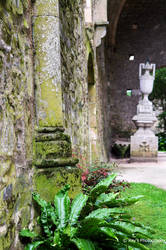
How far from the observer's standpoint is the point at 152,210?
11.1 feet

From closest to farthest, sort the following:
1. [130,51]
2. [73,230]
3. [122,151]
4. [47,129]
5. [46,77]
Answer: [73,230]
[47,129]
[46,77]
[122,151]
[130,51]

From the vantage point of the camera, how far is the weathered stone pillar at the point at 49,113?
214cm

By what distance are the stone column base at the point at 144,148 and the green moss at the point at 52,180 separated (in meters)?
5.97

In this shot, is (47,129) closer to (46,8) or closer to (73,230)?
(73,230)

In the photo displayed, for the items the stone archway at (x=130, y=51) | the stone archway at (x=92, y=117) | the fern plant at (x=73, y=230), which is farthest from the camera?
the stone archway at (x=130, y=51)

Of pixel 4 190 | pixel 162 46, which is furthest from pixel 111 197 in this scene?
pixel 162 46

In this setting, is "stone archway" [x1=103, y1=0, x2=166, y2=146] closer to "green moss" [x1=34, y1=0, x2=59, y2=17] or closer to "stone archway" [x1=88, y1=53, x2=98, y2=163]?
"stone archway" [x1=88, y1=53, x2=98, y2=163]

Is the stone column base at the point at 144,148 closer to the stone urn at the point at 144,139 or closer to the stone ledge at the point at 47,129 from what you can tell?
the stone urn at the point at 144,139

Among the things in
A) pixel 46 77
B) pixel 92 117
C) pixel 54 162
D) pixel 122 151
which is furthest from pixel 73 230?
pixel 122 151

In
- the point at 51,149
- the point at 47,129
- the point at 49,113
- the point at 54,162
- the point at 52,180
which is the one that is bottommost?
the point at 52,180

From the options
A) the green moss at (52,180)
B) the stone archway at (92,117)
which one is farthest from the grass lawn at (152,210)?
the stone archway at (92,117)

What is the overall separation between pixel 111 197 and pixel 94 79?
4346 millimetres

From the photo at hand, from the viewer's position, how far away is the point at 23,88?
200 centimetres

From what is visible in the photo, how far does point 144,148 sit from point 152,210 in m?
4.64
